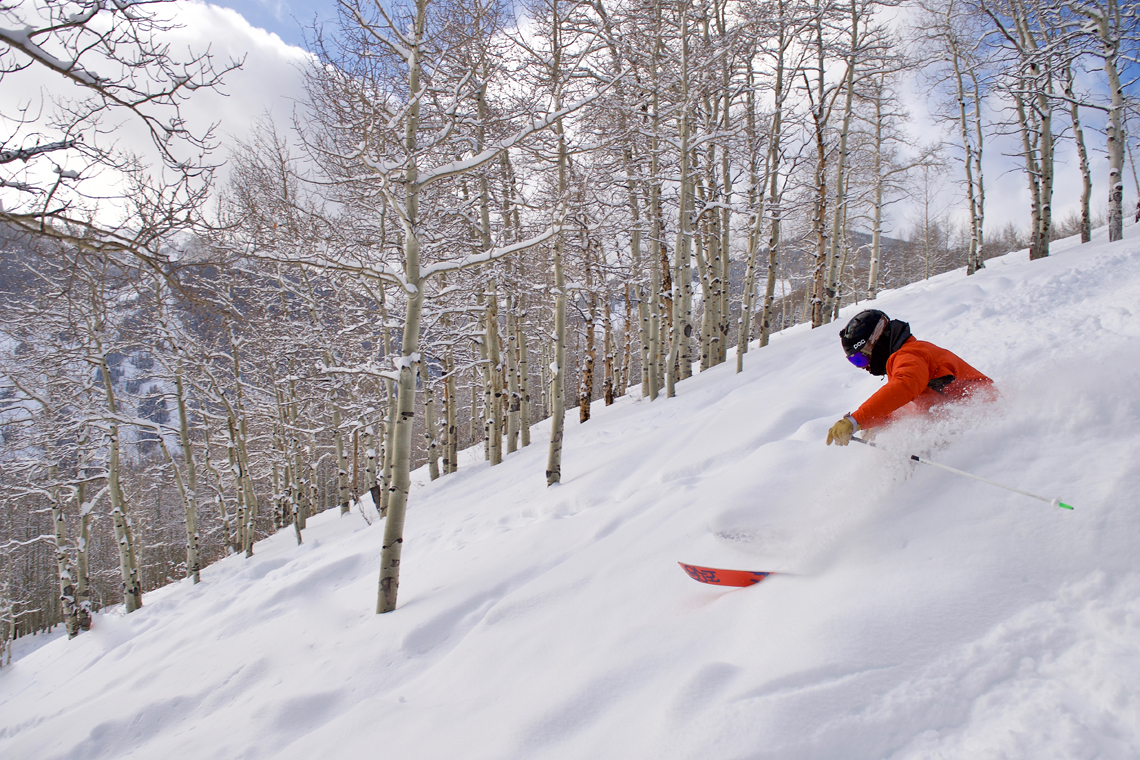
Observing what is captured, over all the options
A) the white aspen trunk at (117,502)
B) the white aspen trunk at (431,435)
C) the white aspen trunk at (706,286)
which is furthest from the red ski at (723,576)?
the white aspen trunk at (117,502)

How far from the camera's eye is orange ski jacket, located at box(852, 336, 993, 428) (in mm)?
2873

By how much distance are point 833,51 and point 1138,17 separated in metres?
5.22

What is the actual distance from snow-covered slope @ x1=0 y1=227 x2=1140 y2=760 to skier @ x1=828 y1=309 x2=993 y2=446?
18 cm

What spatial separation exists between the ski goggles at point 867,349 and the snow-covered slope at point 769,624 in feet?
1.80

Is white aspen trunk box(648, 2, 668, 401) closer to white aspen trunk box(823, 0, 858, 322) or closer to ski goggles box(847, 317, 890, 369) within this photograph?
white aspen trunk box(823, 0, 858, 322)

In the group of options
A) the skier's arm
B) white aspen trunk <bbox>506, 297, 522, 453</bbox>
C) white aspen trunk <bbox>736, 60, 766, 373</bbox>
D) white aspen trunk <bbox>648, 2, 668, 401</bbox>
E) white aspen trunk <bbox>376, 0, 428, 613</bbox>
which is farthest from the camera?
white aspen trunk <bbox>506, 297, 522, 453</bbox>

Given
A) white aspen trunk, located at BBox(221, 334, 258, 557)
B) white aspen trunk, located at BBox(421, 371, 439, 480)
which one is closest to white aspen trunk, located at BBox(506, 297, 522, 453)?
white aspen trunk, located at BBox(421, 371, 439, 480)

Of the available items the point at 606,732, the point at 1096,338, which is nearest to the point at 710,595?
the point at 606,732

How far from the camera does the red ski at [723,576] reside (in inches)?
109

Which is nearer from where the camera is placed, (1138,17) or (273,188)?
(1138,17)

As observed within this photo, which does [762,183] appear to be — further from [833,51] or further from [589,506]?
[589,506]

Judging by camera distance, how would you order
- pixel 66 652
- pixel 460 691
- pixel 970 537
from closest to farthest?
pixel 970 537 < pixel 460 691 < pixel 66 652

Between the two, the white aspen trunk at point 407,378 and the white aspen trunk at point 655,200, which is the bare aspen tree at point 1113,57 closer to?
the white aspen trunk at point 655,200

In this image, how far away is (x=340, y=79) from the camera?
16.9 feet
